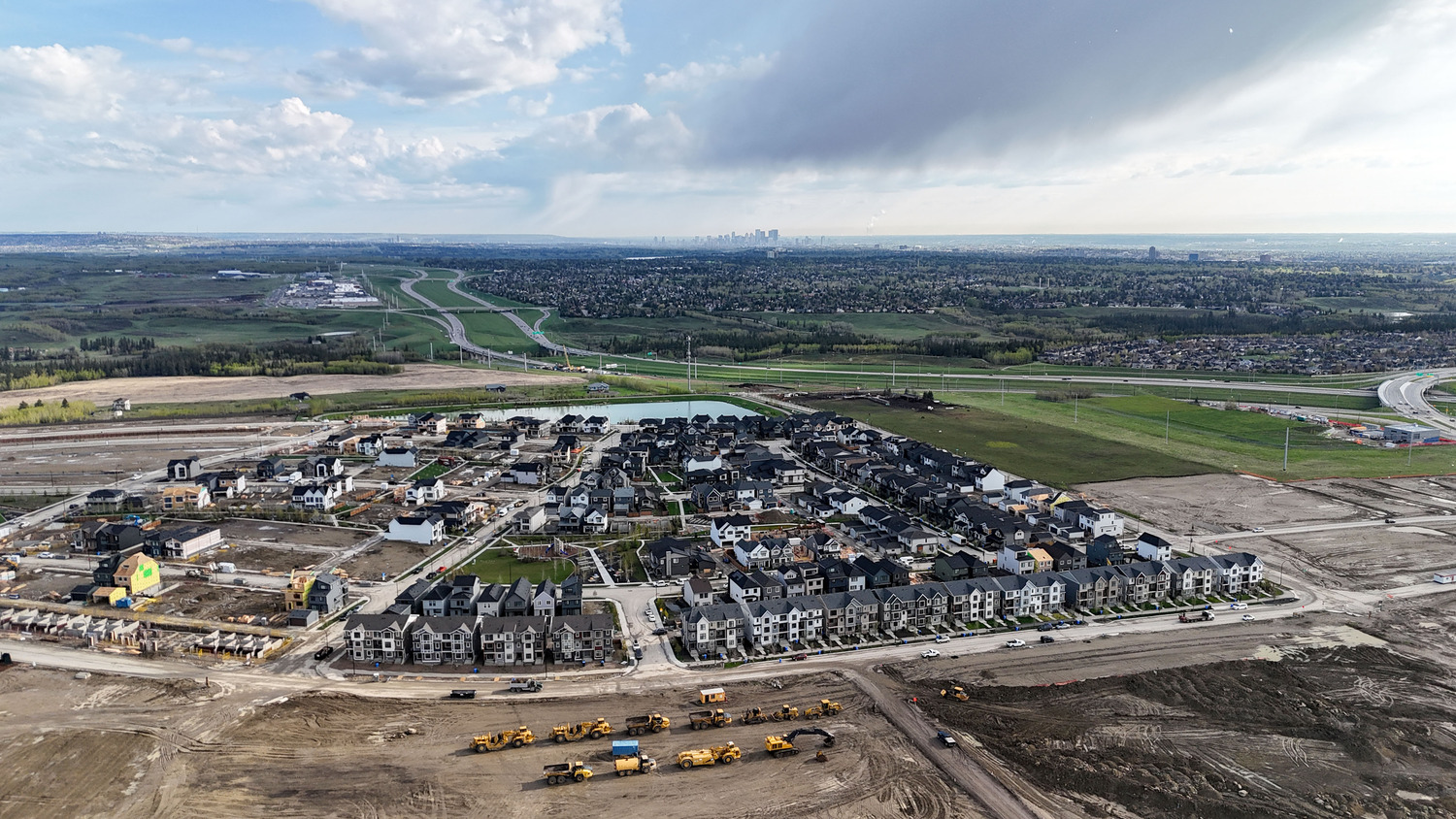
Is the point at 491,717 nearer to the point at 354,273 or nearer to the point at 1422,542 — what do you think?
the point at 1422,542

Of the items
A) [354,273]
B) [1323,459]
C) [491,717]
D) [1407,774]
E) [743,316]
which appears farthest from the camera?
[354,273]

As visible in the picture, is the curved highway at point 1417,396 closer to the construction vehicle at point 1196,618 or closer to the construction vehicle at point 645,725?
the construction vehicle at point 1196,618

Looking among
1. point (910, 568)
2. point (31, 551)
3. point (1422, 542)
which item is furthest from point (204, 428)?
point (1422, 542)

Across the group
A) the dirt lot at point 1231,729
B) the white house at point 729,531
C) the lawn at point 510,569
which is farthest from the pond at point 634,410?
the dirt lot at point 1231,729

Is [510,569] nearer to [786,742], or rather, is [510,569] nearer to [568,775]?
[568,775]

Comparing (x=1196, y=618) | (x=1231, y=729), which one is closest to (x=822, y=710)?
(x=1231, y=729)

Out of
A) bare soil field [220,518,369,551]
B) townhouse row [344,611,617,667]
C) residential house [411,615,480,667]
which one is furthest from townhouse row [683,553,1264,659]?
Answer: bare soil field [220,518,369,551]

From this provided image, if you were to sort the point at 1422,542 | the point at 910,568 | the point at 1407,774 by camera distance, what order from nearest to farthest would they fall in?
the point at 1407,774 → the point at 910,568 → the point at 1422,542

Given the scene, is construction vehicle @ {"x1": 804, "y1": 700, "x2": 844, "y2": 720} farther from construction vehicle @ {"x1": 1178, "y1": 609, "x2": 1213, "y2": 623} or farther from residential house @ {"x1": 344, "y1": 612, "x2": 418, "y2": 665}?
construction vehicle @ {"x1": 1178, "y1": 609, "x2": 1213, "y2": 623}
